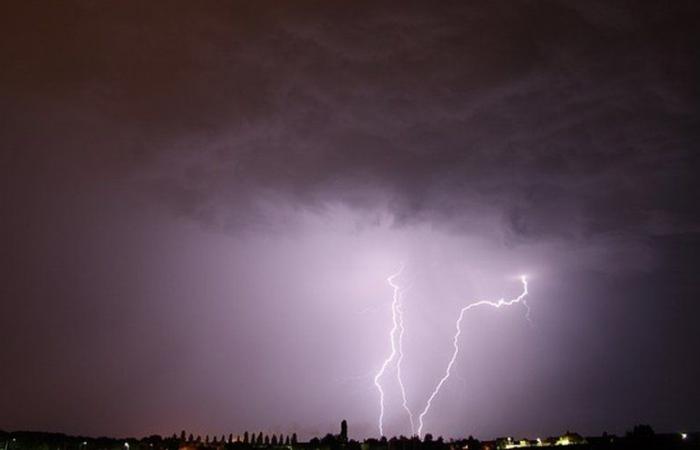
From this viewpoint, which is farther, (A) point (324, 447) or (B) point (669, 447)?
(A) point (324, 447)

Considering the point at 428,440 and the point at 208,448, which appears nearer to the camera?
the point at 208,448

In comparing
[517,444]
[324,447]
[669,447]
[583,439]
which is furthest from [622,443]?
[324,447]

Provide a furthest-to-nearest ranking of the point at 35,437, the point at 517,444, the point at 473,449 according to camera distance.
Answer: the point at 517,444 < the point at 473,449 < the point at 35,437

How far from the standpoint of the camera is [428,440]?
7281cm

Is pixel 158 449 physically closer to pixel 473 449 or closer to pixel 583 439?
pixel 473 449

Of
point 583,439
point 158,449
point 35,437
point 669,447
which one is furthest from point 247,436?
point 669,447

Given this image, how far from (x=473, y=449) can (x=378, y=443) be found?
11.4 metres

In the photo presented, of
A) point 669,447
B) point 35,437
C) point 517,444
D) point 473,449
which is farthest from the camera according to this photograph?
point 517,444

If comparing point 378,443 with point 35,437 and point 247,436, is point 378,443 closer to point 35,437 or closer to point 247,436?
point 247,436

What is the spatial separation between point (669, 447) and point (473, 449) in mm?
23008

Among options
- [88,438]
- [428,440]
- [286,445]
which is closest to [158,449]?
[88,438]

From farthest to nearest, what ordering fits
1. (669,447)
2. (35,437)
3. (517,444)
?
(517,444), (35,437), (669,447)

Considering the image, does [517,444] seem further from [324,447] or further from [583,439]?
[324,447]

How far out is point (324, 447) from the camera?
234 feet
